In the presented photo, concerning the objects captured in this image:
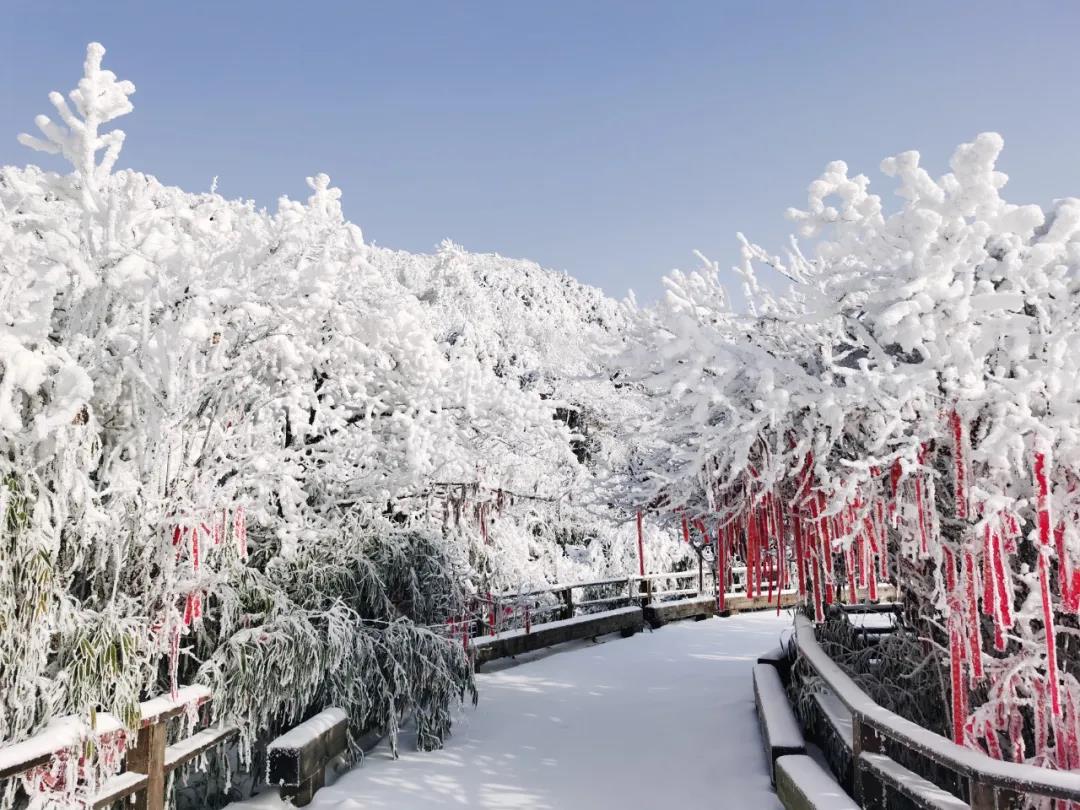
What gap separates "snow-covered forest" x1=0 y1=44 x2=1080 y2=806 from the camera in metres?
4.38

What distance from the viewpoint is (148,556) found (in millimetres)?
5418

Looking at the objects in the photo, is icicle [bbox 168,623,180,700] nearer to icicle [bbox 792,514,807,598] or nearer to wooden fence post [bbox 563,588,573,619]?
icicle [bbox 792,514,807,598]

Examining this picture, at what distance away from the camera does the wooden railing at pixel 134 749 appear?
156 inches

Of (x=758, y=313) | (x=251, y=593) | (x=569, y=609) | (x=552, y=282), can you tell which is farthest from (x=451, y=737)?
(x=552, y=282)

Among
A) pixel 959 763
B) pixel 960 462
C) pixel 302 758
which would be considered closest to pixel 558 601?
pixel 302 758

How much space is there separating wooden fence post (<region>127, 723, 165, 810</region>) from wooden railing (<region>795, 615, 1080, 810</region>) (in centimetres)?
441

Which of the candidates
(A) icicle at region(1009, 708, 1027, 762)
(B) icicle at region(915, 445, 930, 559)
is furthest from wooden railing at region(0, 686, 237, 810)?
(A) icicle at region(1009, 708, 1027, 762)

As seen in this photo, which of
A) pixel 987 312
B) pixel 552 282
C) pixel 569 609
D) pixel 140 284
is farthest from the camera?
pixel 552 282

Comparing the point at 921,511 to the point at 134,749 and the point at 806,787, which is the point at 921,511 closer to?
the point at 806,787

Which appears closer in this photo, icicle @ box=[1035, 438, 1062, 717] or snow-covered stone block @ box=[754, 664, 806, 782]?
icicle @ box=[1035, 438, 1062, 717]

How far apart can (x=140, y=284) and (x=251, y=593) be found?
263 cm

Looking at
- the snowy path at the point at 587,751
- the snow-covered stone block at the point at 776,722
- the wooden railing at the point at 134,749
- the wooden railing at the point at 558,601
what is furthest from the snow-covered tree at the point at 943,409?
the wooden railing at the point at 558,601

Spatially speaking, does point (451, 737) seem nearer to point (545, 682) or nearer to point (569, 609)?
point (545, 682)

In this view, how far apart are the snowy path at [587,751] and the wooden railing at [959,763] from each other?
114 centimetres
